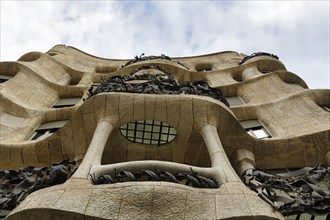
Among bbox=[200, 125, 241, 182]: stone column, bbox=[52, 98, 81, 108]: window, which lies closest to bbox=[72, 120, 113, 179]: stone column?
bbox=[200, 125, 241, 182]: stone column

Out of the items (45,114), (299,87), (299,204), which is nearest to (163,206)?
(299,204)

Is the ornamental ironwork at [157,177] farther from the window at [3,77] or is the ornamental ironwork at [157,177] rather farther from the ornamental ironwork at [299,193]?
the window at [3,77]

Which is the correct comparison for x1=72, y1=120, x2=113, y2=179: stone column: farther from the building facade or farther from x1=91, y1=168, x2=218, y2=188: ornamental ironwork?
x1=91, y1=168, x2=218, y2=188: ornamental ironwork

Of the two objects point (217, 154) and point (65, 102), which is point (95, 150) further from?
point (65, 102)

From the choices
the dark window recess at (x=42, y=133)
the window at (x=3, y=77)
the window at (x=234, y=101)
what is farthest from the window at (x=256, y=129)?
the window at (x=3, y=77)

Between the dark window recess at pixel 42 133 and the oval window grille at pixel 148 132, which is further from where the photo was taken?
the dark window recess at pixel 42 133

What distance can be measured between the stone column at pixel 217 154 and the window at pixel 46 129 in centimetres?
650

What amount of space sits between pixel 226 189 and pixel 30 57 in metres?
17.8

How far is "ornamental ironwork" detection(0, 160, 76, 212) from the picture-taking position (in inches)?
303

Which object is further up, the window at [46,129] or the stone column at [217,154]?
the stone column at [217,154]

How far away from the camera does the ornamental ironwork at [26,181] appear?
769 centimetres

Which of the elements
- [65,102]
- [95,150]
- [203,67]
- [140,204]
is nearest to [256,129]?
[95,150]

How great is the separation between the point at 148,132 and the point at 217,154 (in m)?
2.76

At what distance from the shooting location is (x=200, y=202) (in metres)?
6.92
